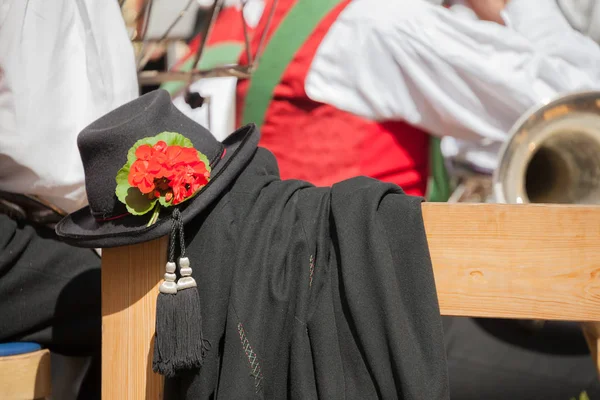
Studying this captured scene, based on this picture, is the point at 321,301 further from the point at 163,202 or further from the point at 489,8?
the point at 489,8

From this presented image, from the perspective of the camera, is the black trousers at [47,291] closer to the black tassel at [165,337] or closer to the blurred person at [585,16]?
the black tassel at [165,337]

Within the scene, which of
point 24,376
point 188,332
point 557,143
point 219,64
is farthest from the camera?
point 219,64

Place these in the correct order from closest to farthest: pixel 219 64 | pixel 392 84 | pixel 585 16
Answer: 1. pixel 392 84
2. pixel 219 64
3. pixel 585 16

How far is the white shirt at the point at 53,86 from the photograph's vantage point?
4.25 feet

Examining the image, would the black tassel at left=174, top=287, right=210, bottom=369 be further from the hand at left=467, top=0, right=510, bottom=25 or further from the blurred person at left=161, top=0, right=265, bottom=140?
the hand at left=467, top=0, right=510, bottom=25

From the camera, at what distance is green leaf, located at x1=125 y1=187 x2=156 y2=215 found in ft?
3.45

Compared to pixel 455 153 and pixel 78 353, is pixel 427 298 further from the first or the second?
pixel 455 153

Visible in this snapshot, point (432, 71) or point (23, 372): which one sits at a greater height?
point (432, 71)

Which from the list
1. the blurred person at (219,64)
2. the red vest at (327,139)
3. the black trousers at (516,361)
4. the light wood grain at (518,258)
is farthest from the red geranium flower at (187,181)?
the black trousers at (516,361)

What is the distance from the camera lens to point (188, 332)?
1005 millimetres

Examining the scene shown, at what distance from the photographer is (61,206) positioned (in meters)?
1.41

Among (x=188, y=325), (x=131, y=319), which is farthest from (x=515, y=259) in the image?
(x=131, y=319)

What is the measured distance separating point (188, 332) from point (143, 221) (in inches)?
7.6

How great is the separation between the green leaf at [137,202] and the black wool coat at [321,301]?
0.25 feet
